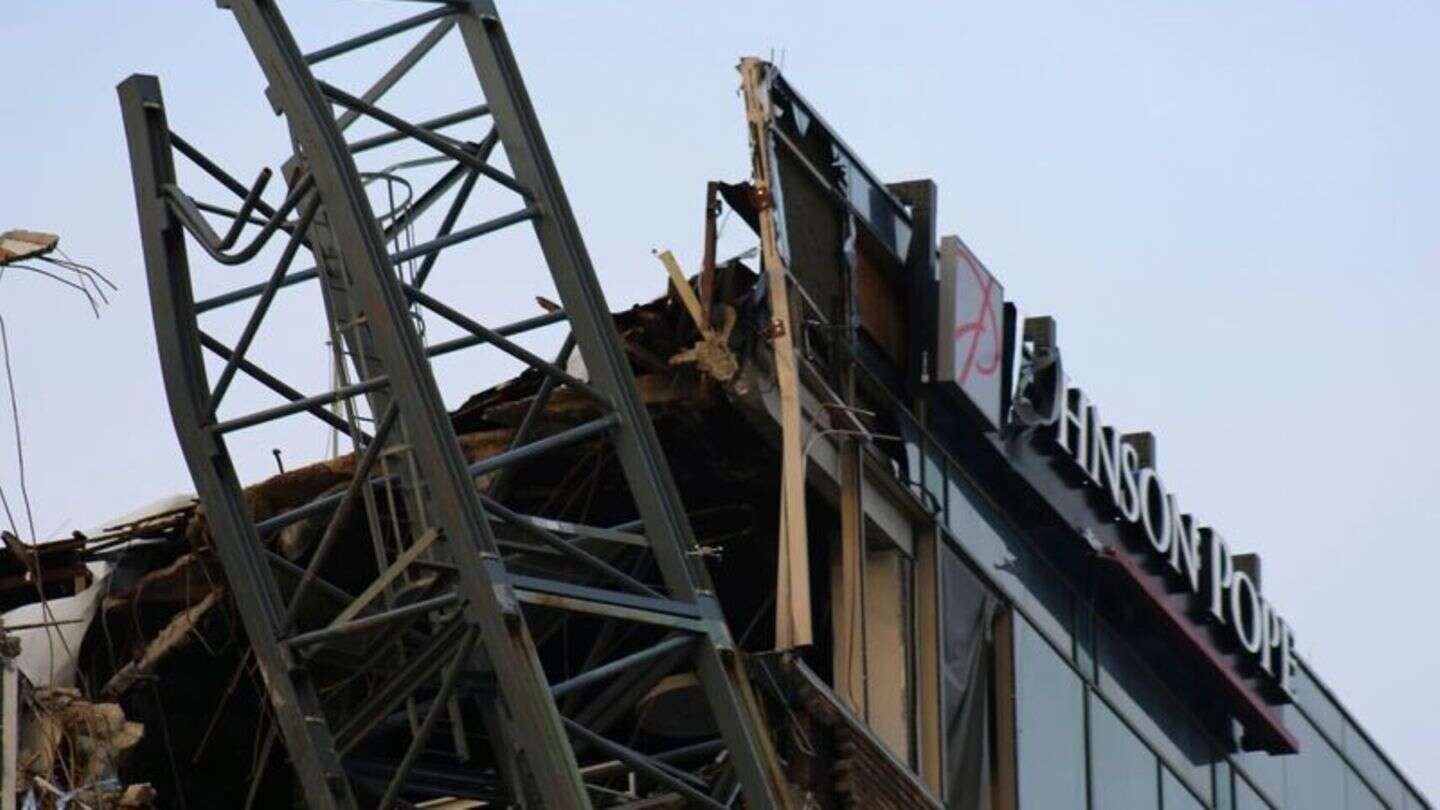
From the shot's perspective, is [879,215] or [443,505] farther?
[879,215]

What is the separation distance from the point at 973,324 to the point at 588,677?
6003 millimetres

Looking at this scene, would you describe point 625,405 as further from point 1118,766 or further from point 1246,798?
point 1246,798

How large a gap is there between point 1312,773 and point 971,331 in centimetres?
979

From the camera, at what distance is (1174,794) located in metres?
30.0

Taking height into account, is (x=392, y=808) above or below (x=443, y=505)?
below

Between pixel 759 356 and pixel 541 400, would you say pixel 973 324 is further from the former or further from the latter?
pixel 541 400

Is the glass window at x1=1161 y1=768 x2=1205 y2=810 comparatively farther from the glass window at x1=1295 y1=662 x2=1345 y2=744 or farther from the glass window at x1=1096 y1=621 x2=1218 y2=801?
the glass window at x1=1295 y1=662 x2=1345 y2=744

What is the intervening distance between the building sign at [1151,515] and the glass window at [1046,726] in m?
1.50

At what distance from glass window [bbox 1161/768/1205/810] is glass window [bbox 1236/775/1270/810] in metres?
1.40

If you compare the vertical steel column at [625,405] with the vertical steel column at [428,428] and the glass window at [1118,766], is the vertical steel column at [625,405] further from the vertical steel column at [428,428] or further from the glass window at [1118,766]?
the glass window at [1118,766]

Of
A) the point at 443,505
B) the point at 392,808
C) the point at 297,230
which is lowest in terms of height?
the point at 392,808

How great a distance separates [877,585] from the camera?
25406 mm

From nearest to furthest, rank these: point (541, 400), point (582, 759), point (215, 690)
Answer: point (541, 400) < point (582, 759) < point (215, 690)

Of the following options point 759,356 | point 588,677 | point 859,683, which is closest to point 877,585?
point 859,683
